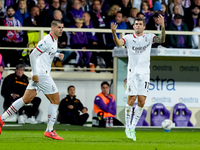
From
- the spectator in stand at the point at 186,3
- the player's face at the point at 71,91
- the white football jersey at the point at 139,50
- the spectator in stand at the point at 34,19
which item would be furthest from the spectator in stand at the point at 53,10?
the white football jersey at the point at 139,50

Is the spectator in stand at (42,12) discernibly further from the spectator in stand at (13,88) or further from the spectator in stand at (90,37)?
the spectator in stand at (13,88)

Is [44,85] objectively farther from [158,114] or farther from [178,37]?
[178,37]

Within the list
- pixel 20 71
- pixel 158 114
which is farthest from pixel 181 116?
pixel 20 71

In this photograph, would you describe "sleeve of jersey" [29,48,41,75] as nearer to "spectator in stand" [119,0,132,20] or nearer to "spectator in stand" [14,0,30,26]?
"spectator in stand" [14,0,30,26]

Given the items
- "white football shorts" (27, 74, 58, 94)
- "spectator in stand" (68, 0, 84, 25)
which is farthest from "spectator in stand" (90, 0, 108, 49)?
"white football shorts" (27, 74, 58, 94)

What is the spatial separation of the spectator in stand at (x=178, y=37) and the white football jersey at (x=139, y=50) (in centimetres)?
658

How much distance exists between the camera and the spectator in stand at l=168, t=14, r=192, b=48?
1759cm

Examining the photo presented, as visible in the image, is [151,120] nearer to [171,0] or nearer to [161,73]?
[161,73]

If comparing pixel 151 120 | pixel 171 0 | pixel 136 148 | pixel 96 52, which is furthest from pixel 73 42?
pixel 136 148

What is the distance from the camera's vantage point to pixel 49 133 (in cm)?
1034

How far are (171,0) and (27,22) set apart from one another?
6.15m

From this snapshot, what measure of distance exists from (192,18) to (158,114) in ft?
13.8

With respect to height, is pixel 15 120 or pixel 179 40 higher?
pixel 179 40

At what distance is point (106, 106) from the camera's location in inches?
597
